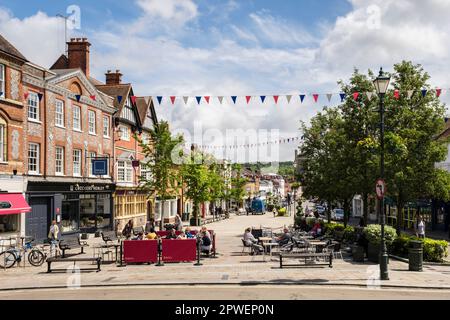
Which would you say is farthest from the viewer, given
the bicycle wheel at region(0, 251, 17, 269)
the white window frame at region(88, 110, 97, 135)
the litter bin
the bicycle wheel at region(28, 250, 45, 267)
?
the white window frame at region(88, 110, 97, 135)

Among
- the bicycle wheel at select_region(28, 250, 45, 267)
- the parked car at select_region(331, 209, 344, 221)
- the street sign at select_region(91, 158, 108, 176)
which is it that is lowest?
the parked car at select_region(331, 209, 344, 221)

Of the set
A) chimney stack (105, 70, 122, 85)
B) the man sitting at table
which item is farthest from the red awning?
chimney stack (105, 70, 122, 85)

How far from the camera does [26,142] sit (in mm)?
27703

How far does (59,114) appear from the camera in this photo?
3175 centimetres

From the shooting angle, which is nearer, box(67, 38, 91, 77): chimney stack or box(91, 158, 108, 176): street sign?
box(91, 158, 108, 176): street sign

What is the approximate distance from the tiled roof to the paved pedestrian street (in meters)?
12.2

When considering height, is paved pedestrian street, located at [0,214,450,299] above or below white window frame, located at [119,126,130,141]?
below

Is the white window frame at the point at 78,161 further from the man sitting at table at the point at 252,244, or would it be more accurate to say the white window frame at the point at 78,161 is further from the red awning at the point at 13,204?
the man sitting at table at the point at 252,244

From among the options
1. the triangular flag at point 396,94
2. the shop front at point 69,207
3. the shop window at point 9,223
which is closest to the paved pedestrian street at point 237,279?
the shop window at point 9,223

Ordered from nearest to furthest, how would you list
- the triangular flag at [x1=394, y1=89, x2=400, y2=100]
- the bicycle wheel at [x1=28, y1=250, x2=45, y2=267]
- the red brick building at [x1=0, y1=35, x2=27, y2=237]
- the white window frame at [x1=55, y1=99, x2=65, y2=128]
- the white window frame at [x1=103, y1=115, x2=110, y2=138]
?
the bicycle wheel at [x1=28, y1=250, x2=45, y2=267] → the triangular flag at [x1=394, y1=89, x2=400, y2=100] → the red brick building at [x1=0, y1=35, x2=27, y2=237] → the white window frame at [x1=55, y1=99, x2=65, y2=128] → the white window frame at [x1=103, y1=115, x2=110, y2=138]

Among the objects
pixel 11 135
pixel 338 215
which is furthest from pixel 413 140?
pixel 338 215

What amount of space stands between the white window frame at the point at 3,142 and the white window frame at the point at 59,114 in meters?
5.39

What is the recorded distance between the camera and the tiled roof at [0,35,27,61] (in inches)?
1010

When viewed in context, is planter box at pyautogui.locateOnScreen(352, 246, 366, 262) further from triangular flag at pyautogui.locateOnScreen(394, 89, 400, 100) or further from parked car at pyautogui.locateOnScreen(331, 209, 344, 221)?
parked car at pyautogui.locateOnScreen(331, 209, 344, 221)
